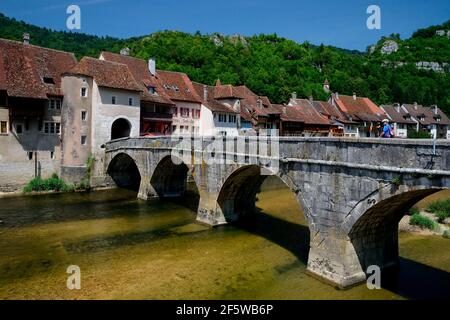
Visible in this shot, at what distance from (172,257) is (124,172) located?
71.6 ft

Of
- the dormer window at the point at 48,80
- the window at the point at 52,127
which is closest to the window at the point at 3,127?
the window at the point at 52,127

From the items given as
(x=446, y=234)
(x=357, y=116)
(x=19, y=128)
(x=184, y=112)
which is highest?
(x=357, y=116)

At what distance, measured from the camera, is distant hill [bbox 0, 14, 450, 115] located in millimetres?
76500

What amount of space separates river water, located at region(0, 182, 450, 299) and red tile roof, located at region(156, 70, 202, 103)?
21.0 m

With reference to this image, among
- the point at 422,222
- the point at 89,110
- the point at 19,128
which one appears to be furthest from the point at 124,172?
the point at 422,222

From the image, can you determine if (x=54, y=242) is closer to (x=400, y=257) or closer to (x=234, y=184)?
(x=234, y=184)

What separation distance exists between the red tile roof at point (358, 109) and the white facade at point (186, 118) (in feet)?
Result: 95.7

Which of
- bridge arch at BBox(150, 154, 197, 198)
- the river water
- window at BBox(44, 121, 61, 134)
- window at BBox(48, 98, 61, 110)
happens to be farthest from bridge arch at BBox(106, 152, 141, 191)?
the river water

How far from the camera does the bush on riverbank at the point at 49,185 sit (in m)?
33.6

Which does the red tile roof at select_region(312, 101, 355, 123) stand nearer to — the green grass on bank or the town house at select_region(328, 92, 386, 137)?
the town house at select_region(328, 92, 386, 137)

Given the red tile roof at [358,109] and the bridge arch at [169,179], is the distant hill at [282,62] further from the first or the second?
the bridge arch at [169,179]

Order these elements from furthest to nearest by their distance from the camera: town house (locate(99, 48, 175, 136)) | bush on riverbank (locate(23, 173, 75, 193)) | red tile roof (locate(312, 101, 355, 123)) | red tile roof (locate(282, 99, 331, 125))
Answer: red tile roof (locate(312, 101, 355, 123)) → red tile roof (locate(282, 99, 331, 125)) → town house (locate(99, 48, 175, 136)) → bush on riverbank (locate(23, 173, 75, 193))

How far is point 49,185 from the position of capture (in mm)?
34281

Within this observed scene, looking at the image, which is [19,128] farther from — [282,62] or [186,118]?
[282,62]
